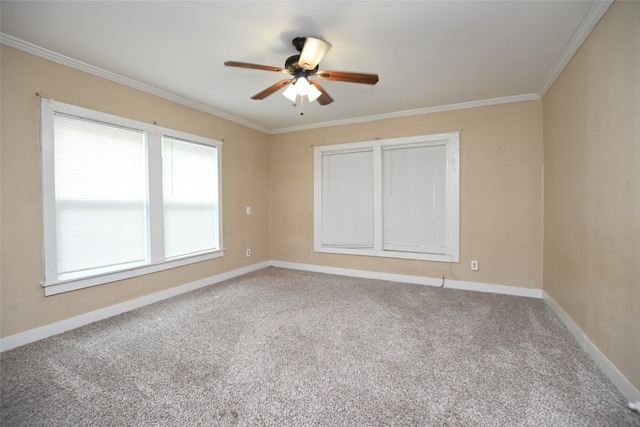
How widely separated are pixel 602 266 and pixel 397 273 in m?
2.40

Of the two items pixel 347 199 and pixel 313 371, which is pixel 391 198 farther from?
pixel 313 371

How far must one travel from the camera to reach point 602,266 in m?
1.90

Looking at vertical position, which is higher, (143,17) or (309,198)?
(143,17)

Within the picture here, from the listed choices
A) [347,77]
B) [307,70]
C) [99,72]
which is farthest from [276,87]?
[99,72]

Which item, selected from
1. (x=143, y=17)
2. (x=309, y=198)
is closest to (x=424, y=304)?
(x=309, y=198)

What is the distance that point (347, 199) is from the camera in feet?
14.7

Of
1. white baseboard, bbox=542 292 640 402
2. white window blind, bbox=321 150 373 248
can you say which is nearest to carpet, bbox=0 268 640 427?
white baseboard, bbox=542 292 640 402

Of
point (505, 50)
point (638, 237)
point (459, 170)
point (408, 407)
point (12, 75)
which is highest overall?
point (505, 50)

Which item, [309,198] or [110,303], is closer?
[110,303]

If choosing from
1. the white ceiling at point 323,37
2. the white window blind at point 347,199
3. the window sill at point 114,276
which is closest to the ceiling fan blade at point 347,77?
the white ceiling at point 323,37

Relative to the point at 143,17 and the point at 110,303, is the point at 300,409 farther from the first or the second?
the point at 143,17

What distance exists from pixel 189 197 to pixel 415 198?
319 centimetres

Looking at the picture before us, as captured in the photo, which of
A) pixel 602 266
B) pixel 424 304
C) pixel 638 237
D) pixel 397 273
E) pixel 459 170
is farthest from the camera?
pixel 397 273

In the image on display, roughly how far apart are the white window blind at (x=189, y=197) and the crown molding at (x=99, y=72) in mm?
507
